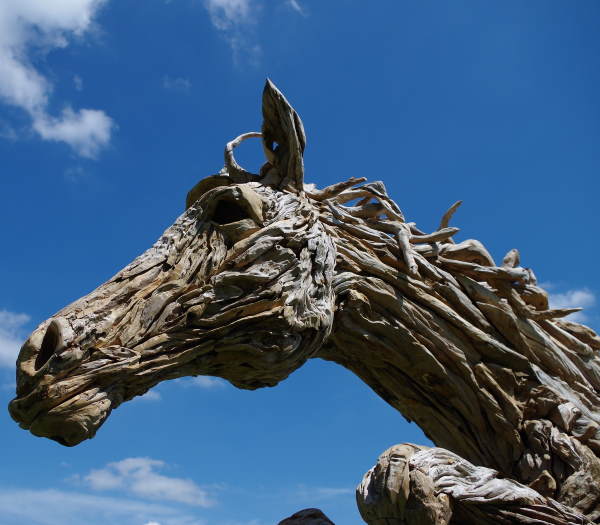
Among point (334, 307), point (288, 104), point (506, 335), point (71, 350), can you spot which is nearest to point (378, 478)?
point (334, 307)

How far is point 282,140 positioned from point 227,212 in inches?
30.6

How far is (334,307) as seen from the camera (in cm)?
418

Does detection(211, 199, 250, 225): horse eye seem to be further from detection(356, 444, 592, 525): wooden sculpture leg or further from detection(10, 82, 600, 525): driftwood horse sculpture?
detection(356, 444, 592, 525): wooden sculpture leg

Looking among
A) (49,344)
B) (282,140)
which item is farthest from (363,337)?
(49,344)

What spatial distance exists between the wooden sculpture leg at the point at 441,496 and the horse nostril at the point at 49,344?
156 cm

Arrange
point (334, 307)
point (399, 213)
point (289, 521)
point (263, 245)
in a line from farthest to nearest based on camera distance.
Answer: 1. point (399, 213)
2. point (334, 307)
3. point (263, 245)
4. point (289, 521)

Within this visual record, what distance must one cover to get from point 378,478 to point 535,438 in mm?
1627

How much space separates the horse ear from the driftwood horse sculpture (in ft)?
0.03

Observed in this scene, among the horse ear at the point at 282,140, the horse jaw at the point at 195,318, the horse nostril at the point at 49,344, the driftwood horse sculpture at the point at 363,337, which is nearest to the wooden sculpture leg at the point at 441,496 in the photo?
the driftwood horse sculpture at the point at 363,337

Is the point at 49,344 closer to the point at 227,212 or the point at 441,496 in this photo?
the point at 227,212

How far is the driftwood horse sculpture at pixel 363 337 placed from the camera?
3.21 meters

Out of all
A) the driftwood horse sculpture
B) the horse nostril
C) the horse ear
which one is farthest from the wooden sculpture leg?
the horse ear

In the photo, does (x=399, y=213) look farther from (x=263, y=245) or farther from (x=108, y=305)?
(x=108, y=305)

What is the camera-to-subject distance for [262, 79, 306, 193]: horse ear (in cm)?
452
